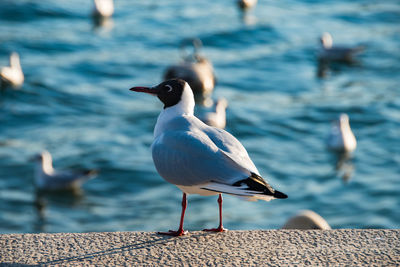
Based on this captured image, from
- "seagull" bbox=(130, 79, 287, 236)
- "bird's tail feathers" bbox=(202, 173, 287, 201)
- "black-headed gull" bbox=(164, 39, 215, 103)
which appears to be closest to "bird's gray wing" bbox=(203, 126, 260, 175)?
"seagull" bbox=(130, 79, 287, 236)

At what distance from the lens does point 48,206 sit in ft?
34.7

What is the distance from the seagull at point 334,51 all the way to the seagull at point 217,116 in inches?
177

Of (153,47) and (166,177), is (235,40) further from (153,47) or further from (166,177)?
(166,177)

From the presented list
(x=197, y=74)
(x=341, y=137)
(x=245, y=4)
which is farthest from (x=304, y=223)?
(x=245, y=4)

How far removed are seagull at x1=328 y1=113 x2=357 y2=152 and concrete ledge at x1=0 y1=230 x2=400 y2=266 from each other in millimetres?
8129

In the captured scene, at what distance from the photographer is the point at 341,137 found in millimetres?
11898

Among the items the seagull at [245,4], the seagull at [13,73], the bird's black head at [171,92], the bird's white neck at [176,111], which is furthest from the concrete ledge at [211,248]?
the seagull at [245,4]

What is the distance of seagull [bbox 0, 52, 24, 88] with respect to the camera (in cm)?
1403

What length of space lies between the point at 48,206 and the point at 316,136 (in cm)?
521

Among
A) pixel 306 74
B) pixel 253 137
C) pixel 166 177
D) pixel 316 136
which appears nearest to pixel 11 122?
pixel 253 137

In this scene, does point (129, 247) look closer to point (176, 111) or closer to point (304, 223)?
point (176, 111)

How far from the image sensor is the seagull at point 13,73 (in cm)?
1403

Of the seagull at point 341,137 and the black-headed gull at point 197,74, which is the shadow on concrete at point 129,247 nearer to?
the seagull at point 341,137

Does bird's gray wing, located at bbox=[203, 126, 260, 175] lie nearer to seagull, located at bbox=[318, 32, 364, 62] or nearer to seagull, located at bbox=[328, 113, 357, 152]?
seagull, located at bbox=[328, 113, 357, 152]
